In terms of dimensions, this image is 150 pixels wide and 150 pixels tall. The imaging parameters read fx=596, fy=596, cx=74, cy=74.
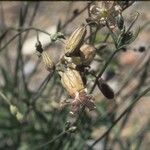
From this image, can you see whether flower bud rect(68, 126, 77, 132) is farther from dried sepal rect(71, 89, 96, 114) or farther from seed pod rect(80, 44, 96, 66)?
seed pod rect(80, 44, 96, 66)

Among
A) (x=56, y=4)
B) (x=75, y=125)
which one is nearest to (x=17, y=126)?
(x=75, y=125)

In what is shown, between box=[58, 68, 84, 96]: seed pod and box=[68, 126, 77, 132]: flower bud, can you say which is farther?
box=[68, 126, 77, 132]: flower bud

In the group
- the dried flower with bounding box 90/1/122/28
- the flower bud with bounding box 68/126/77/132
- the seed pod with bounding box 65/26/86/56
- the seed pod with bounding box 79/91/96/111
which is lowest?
the flower bud with bounding box 68/126/77/132

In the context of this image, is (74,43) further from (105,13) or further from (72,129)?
(72,129)

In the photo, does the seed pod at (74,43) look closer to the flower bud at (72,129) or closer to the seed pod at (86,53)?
the seed pod at (86,53)

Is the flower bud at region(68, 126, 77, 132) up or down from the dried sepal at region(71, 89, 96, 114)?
down

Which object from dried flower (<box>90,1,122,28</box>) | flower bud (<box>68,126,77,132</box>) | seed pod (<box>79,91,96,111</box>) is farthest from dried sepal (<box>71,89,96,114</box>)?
dried flower (<box>90,1,122,28</box>)
